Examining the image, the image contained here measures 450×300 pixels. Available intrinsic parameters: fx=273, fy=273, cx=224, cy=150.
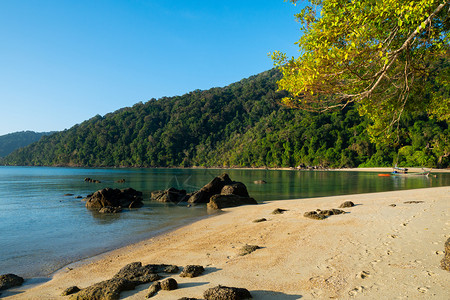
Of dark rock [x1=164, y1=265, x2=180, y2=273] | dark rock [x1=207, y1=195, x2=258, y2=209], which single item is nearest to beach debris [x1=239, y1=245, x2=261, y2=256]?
dark rock [x1=164, y1=265, x2=180, y2=273]

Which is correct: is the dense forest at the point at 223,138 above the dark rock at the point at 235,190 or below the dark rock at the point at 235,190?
above

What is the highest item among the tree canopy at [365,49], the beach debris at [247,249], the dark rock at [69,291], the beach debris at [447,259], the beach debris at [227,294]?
the tree canopy at [365,49]

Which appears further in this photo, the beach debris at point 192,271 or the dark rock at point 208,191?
the dark rock at point 208,191

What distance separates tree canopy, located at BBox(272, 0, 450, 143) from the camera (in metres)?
6.05

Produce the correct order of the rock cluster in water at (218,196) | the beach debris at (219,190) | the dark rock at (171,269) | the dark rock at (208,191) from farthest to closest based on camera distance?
the dark rock at (208,191) → the beach debris at (219,190) → the rock cluster in water at (218,196) → the dark rock at (171,269)

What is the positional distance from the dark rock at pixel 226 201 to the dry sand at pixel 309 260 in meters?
9.41

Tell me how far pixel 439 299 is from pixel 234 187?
2032 centimetres

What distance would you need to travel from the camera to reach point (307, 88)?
713 centimetres

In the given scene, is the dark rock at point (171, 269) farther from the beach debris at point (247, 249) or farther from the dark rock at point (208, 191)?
the dark rock at point (208, 191)

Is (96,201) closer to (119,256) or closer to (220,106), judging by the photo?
(119,256)

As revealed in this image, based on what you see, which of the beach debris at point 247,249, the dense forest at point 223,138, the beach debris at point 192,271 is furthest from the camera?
the dense forest at point 223,138

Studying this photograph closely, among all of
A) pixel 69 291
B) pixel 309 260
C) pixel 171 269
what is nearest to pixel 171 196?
pixel 171 269

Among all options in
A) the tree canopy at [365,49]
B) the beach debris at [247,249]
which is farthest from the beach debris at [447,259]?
the beach debris at [247,249]

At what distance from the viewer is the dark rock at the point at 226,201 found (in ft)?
71.8
